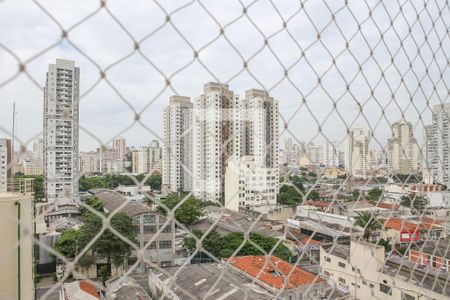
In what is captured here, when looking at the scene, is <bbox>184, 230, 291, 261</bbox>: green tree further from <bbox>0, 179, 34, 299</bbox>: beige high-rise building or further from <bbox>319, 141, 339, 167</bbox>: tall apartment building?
<bbox>0, 179, 34, 299</bbox>: beige high-rise building

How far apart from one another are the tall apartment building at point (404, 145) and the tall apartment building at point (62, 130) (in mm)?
658

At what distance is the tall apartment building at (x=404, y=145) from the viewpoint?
31.8 inches

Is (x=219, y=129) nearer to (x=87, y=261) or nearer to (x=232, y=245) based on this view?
(x=87, y=261)

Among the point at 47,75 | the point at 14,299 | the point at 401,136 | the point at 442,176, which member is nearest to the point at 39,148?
the point at 47,75

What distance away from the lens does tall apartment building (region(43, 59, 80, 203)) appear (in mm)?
433

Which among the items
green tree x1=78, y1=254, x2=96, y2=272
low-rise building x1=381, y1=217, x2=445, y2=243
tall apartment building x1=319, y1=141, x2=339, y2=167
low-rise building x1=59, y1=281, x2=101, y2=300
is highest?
tall apartment building x1=319, y1=141, x2=339, y2=167

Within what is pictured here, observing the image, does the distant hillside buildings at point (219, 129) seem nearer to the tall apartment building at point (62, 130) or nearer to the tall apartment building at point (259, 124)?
the tall apartment building at point (259, 124)

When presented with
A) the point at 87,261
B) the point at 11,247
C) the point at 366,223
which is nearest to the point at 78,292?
the point at 87,261

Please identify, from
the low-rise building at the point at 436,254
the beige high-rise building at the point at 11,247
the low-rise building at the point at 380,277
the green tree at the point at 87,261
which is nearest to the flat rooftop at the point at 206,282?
the green tree at the point at 87,261

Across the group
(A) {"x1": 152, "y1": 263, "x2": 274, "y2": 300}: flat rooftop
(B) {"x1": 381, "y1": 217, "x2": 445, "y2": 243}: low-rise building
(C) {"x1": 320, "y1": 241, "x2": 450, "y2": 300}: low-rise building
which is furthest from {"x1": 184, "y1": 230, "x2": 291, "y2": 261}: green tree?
(B) {"x1": 381, "y1": 217, "x2": 445, "y2": 243}: low-rise building

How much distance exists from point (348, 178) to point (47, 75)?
2.02ft

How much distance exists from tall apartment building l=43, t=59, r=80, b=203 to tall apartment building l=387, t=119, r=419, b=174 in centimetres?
66

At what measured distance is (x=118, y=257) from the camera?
466cm

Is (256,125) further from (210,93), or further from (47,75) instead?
(47,75)
